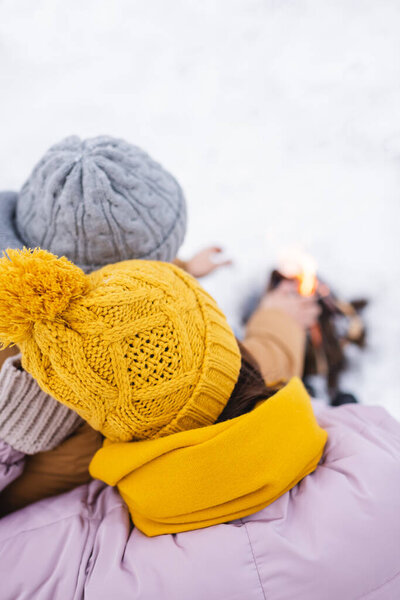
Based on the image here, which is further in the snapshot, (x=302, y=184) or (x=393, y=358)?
(x=302, y=184)

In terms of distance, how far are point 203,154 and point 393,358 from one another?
867mm

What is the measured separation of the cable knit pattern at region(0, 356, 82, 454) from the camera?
512mm

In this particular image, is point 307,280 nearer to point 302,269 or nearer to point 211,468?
point 302,269

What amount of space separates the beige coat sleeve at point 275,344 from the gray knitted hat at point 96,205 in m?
0.35

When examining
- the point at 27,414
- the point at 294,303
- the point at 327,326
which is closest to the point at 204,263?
the point at 294,303

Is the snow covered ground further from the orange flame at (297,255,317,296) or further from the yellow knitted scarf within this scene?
the yellow knitted scarf

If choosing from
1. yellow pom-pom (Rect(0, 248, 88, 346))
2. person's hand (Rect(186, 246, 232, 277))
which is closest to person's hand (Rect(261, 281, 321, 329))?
person's hand (Rect(186, 246, 232, 277))

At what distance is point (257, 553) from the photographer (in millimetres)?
450

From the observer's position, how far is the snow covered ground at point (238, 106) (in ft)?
3.84

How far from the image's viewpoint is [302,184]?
47.1 inches

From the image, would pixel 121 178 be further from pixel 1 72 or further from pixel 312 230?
pixel 1 72

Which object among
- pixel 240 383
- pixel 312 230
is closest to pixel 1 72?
pixel 312 230

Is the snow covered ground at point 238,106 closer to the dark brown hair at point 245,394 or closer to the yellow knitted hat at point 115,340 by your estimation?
the dark brown hair at point 245,394

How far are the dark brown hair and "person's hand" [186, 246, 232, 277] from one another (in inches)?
20.9
